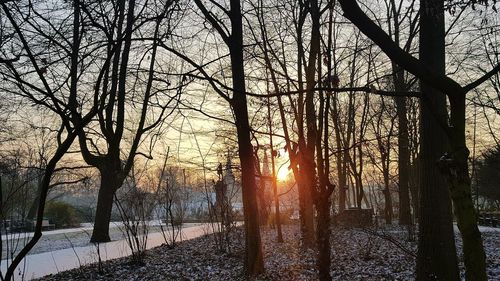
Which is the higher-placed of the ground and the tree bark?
the tree bark

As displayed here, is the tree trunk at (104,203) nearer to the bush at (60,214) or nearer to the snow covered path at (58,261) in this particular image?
the snow covered path at (58,261)

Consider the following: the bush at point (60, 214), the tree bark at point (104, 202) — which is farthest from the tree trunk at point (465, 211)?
the bush at point (60, 214)

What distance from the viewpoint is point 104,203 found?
14.8 metres

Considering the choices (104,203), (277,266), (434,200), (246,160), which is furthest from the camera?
(104,203)

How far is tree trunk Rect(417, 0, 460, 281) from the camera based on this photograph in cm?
583

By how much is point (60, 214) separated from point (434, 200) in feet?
105

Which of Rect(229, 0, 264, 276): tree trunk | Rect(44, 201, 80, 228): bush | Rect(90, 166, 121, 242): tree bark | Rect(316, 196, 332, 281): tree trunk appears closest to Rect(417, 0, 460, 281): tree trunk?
Rect(316, 196, 332, 281): tree trunk

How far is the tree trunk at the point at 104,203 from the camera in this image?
1476 centimetres

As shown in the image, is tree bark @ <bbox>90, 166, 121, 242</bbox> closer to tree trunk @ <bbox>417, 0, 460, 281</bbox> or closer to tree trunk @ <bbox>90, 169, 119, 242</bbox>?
tree trunk @ <bbox>90, 169, 119, 242</bbox>

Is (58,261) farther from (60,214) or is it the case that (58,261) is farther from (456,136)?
(60,214)

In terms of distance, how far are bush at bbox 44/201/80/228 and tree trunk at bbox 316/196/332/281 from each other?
31081 millimetres

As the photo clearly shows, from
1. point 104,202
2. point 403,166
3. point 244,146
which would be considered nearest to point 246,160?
point 244,146

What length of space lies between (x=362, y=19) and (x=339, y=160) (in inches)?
917

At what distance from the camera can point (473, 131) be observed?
96.5ft
